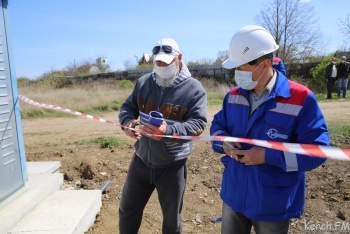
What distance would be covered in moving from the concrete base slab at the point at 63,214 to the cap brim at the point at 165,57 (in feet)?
5.91

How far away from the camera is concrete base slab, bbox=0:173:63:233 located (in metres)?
2.88

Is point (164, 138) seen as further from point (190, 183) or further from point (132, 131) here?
point (190, 183)

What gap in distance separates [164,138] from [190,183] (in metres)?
2.26

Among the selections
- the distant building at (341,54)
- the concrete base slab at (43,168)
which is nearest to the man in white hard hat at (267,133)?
the concrete base slab at (43,168)

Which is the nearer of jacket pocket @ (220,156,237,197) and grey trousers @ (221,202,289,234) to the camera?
grey trousers @ (221,202,289,234)

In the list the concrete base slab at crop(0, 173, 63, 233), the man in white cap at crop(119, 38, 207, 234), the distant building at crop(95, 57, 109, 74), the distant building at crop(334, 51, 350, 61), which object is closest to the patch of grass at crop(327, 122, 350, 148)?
the man in white cap at crop(119, 38, 207, 234)

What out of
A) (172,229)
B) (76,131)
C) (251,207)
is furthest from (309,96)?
(76,131)

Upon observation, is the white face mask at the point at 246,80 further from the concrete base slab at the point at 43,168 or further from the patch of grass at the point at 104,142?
the patch of grass at the point at 104,142

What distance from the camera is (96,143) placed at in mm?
6453

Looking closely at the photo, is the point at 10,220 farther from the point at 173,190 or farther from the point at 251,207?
the point at 251,207

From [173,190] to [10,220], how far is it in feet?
5.17

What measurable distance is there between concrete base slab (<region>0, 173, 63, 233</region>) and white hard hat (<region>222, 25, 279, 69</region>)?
2.49m

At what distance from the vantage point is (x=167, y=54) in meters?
2.60

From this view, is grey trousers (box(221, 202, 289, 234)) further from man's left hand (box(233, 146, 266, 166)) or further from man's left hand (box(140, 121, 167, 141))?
Result: man's left hand (box(140, 121, 167, 141))
